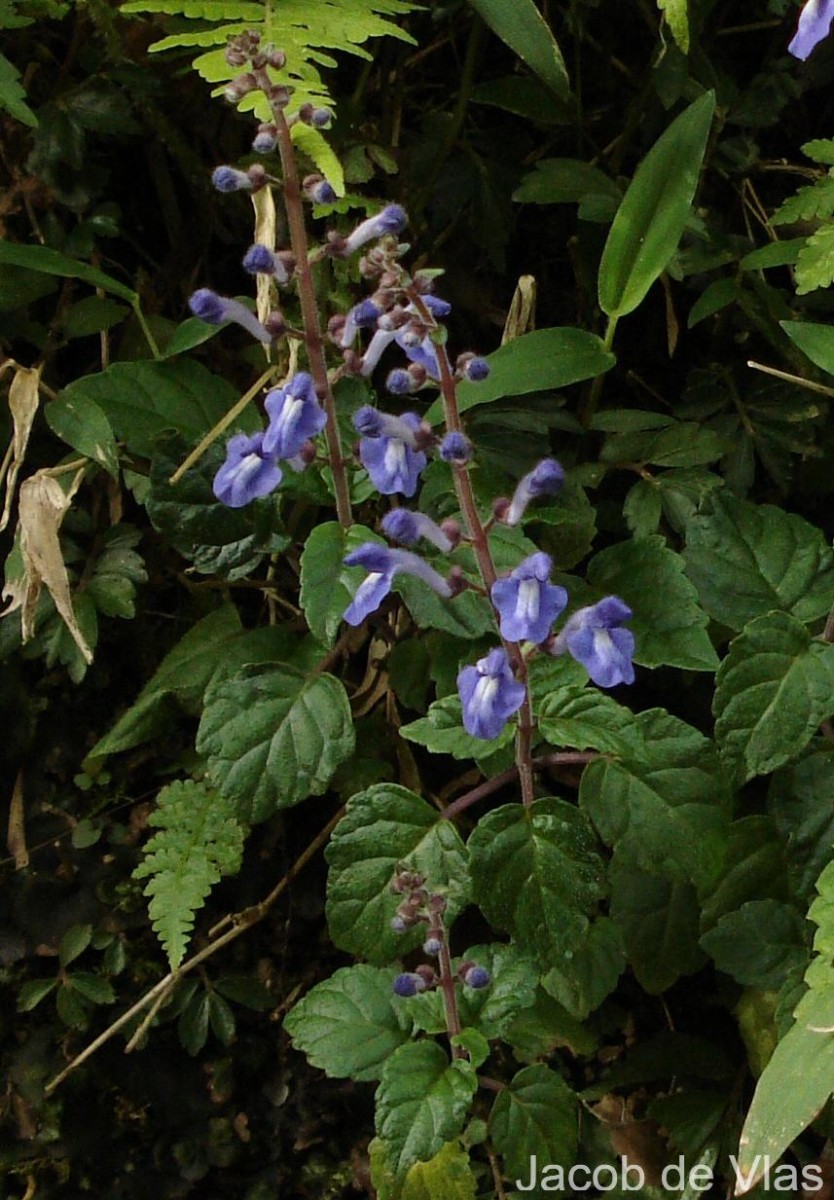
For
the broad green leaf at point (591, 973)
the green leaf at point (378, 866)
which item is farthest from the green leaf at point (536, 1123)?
the green leaf at point (378, 866)

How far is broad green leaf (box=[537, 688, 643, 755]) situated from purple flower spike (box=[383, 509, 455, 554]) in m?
0.26

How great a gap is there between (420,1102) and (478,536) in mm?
754

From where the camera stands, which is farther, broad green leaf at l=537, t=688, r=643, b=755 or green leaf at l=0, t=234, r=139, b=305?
green leaf at l=0, t=234, r=139, b=305

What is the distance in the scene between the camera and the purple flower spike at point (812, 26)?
1.15 m

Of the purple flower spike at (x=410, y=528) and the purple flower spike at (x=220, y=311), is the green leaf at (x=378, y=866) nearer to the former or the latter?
the purple flower spike at (x=410, y=528)

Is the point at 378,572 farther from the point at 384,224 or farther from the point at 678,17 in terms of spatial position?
the point at 678,17

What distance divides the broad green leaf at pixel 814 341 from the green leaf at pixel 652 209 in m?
0.25

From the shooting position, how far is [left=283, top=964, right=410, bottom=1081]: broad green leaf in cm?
167

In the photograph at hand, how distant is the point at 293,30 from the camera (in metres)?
1.62

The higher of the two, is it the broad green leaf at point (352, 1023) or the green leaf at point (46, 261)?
the green leaf at point (46, 261)

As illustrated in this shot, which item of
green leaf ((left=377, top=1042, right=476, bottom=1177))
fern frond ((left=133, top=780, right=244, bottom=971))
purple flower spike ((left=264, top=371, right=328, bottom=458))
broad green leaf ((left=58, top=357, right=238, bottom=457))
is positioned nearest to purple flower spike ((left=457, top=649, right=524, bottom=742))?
purple flower spike ((left=264, top=371, right=328, bottom=458))

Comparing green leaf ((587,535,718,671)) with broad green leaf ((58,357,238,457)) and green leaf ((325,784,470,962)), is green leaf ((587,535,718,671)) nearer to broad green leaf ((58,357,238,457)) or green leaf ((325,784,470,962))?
green leaf ((325,784,470,962))

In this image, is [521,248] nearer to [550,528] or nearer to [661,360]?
[661,360]

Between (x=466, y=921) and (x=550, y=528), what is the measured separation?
0.77 metres
